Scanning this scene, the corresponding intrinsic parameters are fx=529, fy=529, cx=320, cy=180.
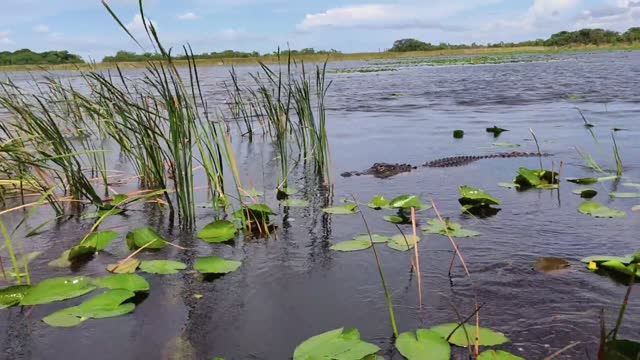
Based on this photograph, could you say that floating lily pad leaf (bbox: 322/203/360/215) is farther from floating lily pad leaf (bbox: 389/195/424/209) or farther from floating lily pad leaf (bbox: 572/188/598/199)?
floating lily pad leaf (bbox: 572/188/598/199)

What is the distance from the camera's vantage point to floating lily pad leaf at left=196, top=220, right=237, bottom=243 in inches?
149

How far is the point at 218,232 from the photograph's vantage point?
3789 millimetres

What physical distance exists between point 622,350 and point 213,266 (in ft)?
7.31

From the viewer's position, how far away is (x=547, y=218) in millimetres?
4039

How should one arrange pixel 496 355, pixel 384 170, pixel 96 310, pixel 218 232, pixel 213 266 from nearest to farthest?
pixel 496 355 → pixel 96 310 → pixel 213 266 → pixel 218 232 → pixel 384 170

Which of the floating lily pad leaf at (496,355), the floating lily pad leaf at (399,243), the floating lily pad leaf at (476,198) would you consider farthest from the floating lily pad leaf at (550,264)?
the floating lily pad leaf at (476,198)

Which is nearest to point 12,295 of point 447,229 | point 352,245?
point 352,245

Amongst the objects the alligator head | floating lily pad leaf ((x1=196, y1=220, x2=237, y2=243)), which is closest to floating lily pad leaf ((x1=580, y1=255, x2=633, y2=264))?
floating lily pad leaf ((x1=196, y1=220, x2=237, y2=243))

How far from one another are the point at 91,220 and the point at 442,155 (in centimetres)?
443

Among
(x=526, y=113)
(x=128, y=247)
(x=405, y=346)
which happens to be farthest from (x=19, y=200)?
(x=526, y=113)

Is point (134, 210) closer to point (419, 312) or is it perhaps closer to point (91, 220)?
point (91, 220)

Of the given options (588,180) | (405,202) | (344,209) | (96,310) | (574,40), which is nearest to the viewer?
(96,310)

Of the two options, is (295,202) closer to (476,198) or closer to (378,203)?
(378,203)

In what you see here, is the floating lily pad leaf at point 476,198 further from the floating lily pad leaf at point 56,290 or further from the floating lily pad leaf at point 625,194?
the floating lily pad leaf at point 56,290
